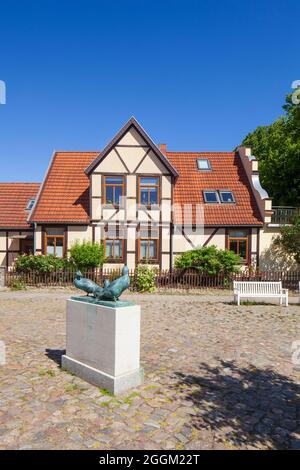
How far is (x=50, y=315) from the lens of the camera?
9.60m

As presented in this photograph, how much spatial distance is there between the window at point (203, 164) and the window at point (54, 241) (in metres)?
9.56

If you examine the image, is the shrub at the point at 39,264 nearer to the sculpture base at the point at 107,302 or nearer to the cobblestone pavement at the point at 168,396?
the cobblestone pavement at the point at 168,396

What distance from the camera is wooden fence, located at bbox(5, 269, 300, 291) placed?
15281 millimetres

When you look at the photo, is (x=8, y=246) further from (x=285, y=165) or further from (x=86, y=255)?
(x=285, y=165)

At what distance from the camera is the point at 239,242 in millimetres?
17672

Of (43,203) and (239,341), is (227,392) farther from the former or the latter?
(43,203)

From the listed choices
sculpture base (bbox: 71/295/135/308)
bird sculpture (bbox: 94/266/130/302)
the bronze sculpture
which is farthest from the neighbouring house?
bird sculpture (bbox: 94/266/130/302)

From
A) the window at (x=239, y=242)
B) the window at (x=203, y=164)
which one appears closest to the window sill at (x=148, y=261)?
the window at (x=239, y=242)

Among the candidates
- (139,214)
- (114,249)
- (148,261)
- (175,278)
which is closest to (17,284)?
(114,249)

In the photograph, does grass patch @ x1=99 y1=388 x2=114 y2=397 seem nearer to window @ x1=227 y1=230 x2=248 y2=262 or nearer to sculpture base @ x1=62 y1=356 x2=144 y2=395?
sculpture base @ x1=62 y1=356 x2=144 y2=395

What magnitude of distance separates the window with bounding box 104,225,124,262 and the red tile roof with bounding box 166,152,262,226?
3.32 m

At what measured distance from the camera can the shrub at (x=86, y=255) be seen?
51.9 feet

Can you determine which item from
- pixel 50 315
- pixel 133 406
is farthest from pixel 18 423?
pixel 50 315

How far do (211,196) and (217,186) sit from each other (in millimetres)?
926
